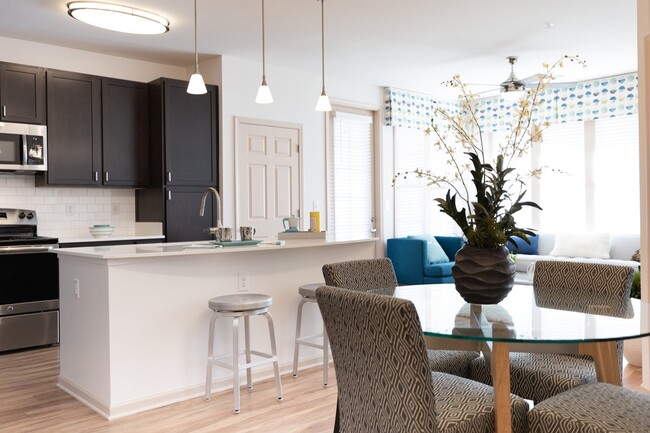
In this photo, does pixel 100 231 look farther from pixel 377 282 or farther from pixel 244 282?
pixel 377 282

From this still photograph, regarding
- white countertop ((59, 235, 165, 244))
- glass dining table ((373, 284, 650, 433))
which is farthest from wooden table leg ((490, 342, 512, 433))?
white countertop ((59, 235, 165, 244))

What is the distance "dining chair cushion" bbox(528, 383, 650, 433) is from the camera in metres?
1.69

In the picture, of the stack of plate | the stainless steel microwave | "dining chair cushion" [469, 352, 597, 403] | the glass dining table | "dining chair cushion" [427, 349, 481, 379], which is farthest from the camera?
the stack of plate

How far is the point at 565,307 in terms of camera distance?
2.24 metres

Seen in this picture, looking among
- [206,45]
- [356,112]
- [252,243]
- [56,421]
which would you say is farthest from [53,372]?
[356,112]

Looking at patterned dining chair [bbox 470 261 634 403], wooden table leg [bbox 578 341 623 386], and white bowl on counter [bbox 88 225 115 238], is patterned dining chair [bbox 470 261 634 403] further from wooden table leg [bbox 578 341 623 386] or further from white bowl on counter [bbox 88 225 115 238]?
white bowl on counter [bbox 88 225 115 238]

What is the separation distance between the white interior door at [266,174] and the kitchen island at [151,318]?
2100 millimetres

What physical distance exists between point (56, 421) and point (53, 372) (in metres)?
1.12

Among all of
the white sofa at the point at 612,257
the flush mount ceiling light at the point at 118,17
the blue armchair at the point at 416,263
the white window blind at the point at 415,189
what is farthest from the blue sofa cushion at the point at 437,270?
the flush mount ceiling light at the point at 118,17

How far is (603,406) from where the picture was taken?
1.81 metres

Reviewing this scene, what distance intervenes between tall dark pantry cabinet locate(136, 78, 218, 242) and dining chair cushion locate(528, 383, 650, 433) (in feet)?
13.8

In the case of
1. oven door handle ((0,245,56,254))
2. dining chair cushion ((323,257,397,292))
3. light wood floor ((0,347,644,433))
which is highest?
oven door handle ((0,245,56,254))

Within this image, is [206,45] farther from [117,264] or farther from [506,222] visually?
[506,222]

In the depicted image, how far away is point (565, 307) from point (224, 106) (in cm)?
423
